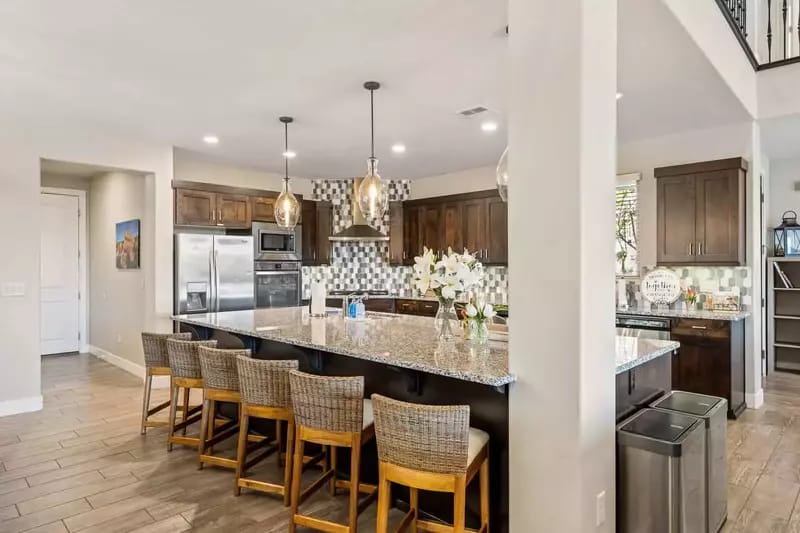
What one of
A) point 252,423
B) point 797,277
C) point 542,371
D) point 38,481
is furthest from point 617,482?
point 797,277

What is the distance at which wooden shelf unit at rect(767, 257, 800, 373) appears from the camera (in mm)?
6184

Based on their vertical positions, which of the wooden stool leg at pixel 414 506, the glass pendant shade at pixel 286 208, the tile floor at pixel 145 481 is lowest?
the tile floor at pixel 145 481

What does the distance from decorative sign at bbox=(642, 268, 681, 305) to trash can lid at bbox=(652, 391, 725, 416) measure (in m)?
2.51

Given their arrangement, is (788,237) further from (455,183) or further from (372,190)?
(372,190)

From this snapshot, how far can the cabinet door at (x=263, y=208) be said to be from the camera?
21.3ft

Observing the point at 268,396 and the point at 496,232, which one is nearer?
the point at 268,396

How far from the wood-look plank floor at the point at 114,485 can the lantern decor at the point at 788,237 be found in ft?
20.4

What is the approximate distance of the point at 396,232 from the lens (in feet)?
24.7

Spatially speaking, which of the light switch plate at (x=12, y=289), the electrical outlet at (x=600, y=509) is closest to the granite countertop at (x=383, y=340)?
the electrical outlet at (x=600, y=509)

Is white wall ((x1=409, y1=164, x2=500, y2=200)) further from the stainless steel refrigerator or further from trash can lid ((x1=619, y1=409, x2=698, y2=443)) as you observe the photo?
trash can lid ((x1=619, y1=409, x2=698, y2=443))

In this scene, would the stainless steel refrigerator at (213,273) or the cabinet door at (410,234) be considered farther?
the cabinet door at (410,234)

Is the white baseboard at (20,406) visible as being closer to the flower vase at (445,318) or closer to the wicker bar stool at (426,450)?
the flower vase at (445,318)

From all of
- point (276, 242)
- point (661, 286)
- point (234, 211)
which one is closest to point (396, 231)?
point (276, 242)

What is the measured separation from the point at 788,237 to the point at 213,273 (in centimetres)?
712
